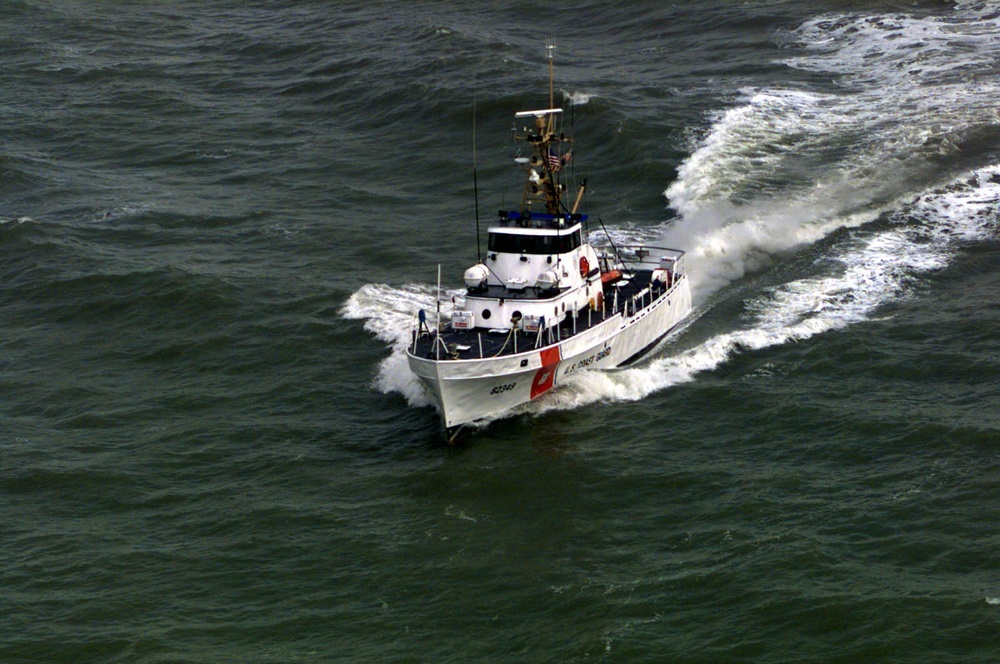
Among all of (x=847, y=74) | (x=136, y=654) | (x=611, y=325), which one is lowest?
(x=136, y=654)

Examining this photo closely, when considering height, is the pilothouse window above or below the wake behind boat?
above

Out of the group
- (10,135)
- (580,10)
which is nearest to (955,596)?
(10,135)

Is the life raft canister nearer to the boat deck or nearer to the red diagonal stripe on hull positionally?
the boat deck

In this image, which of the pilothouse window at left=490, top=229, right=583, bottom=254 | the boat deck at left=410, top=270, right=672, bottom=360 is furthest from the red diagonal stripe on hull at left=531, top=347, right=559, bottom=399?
the pilothouse window at left=490, top=229, right=583, bottom=254

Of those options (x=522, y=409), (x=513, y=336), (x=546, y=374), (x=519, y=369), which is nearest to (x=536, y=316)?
(x=513, y=336)

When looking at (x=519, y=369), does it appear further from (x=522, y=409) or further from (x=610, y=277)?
(x=610, y=277)

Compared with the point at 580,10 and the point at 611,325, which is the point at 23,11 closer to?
the point at 580,10
